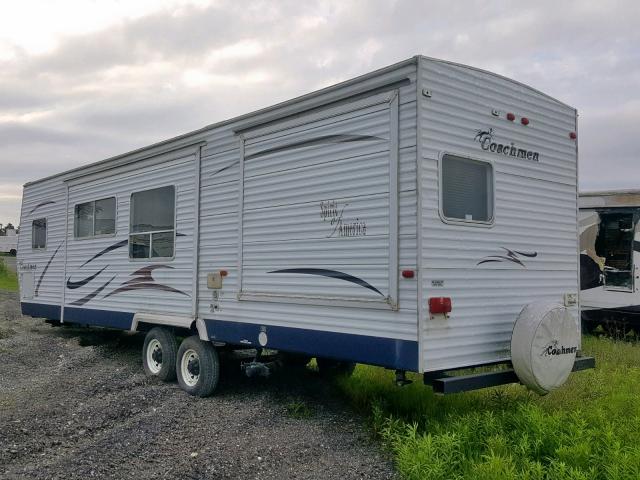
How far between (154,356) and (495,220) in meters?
4.66

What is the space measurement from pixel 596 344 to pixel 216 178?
650 centimetres

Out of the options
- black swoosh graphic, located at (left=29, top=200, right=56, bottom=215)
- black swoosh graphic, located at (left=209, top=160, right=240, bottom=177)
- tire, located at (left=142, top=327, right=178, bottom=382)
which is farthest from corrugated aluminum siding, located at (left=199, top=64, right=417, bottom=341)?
black swoosh graphic, located at (left=29, top=200, right=56, bottom=215)

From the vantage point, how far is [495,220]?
18.4ft

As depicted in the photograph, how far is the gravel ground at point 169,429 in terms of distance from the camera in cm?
495

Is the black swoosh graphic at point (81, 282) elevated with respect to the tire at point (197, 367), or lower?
elevated

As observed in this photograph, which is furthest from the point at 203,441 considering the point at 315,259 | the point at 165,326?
the point at 165,326

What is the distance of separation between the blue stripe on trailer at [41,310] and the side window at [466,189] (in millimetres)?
7468

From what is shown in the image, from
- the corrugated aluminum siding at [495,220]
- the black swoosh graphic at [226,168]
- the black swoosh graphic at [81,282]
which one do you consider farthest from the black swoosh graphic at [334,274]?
the black swoosh graphic at [81,282]

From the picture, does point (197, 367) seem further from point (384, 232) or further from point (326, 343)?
point (384, 232)

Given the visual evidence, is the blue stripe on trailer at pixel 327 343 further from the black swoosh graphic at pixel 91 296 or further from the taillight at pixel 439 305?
the black swoosh graphic at pixel 91 296

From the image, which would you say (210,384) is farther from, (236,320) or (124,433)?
(124,433)

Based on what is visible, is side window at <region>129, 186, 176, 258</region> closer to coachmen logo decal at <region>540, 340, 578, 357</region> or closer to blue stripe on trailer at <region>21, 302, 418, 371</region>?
blue stripe on trailer at <region>21, 302, 418, 371</region>

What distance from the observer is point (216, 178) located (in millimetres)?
7137

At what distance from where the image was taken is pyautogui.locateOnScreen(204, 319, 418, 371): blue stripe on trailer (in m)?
4.96
